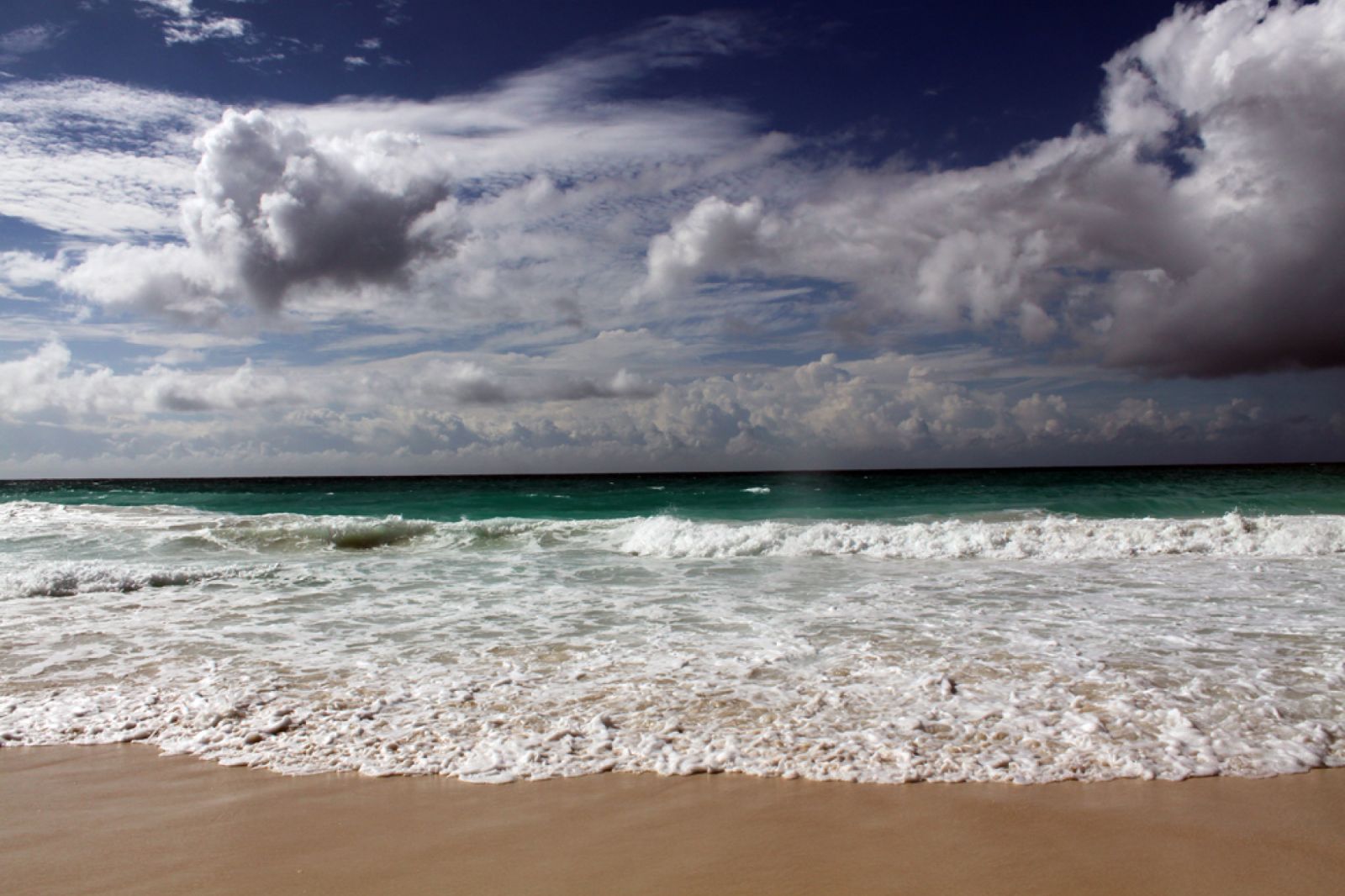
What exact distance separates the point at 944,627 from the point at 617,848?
5.73 meters

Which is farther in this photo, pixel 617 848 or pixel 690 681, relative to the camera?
pixel 690 681

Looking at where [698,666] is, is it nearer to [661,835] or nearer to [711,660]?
[711,660]

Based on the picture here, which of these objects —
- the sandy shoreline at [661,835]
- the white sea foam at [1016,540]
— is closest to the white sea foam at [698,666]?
the sandy shoreline at [661,835]

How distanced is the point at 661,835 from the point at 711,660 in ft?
10.6

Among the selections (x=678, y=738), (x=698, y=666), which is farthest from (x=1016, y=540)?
(x=678, y=738)

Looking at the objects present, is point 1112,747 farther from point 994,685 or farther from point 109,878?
point 109,878

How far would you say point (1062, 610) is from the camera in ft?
30.8

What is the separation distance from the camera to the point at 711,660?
6.95 meters

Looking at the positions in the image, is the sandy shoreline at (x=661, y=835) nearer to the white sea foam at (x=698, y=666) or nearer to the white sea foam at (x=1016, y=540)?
the white sea foam at (x=698, y=666)

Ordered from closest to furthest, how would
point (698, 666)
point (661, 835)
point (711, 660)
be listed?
1. point (661, 835)
2. point (698, 666)
3. point (711, 660)

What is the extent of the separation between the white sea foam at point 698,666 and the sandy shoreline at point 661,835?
0.92ft

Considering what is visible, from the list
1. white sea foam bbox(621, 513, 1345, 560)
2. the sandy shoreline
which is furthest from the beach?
white sea foam bbox(621, 513, 1345, 560)

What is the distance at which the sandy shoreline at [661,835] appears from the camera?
3328 millimetres

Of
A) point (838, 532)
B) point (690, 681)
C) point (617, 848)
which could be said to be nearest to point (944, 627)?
point (690, 681)
